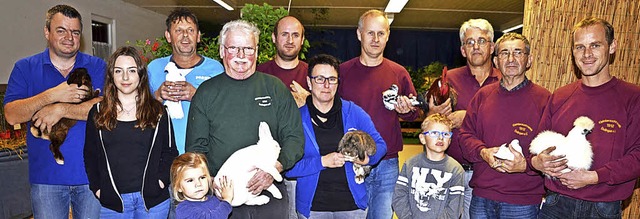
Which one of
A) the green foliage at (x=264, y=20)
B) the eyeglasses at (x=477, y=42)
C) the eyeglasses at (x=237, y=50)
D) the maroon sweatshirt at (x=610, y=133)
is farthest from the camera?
the green foliage at (x=264, y=20)

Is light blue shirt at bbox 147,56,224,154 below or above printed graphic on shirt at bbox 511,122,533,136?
above

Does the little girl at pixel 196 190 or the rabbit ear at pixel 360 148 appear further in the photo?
the rabbit ear at pixel 360 148

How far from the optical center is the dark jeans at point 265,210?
241 centimetres

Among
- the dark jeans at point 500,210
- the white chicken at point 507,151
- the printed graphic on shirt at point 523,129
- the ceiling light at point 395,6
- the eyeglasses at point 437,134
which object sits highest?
the ceiling light at point 395,6

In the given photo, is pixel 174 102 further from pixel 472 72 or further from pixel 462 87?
pixel 472 72

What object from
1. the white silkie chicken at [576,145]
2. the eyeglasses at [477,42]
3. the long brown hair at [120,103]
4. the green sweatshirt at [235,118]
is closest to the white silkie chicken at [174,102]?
the long brown hair at [120,103]

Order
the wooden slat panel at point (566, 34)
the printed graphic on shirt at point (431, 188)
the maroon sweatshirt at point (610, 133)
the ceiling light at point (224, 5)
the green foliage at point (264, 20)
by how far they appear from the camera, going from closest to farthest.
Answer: the maroon sweatshirt at point (610, 133)
the printed graphic on shirt at point (431, 188)
the wooden slat panel at point (566, 34)
the green foliage at point (264, 20)
the ceiling light at point (224, 5)

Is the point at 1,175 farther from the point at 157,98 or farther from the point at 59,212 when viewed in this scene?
the point at 157,98

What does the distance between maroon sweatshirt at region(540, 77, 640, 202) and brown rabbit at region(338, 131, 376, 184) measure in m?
1.03

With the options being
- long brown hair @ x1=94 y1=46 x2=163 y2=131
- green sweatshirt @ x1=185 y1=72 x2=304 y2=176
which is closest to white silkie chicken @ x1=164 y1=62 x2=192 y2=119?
long brown hair @ x1=94 y1=46 x2=163 y2=131

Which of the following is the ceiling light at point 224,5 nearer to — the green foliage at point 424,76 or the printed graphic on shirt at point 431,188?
the green foliage at point 424,76

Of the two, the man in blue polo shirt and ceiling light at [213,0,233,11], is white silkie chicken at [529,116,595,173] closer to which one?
the man in blue polo shirt

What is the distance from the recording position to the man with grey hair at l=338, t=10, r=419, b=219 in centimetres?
313

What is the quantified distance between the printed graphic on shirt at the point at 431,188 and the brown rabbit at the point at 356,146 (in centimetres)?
39
